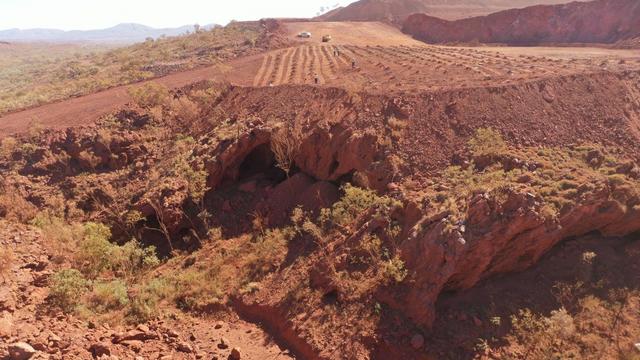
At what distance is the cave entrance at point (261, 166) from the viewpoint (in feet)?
81.5

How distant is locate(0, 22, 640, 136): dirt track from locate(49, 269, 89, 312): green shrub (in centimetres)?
1680

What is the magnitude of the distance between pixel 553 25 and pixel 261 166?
33.7 metres

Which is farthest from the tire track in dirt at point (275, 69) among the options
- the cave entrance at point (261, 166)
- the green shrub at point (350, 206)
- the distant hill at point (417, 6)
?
the distant hill at point (417, 6)

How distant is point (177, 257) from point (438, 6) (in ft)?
213

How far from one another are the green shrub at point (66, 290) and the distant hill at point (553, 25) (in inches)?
1670

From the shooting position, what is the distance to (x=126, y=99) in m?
31.8

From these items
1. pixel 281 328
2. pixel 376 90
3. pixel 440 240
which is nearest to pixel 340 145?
pixel 376 90

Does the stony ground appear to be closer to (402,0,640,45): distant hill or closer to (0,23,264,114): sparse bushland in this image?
(0,23,264,114): sparse bushland

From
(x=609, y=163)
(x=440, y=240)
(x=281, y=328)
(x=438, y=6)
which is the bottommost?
(x=281, y=328)

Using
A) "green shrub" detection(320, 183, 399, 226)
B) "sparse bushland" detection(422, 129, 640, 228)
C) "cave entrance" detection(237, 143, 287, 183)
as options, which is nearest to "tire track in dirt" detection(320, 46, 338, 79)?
"cave entrance" detection(237, 143, 287, 183)

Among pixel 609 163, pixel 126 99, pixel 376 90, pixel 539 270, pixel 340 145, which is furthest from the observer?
pixel 126 99

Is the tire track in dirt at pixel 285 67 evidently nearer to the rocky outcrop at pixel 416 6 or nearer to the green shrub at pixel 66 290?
the green shrub at pixel 66 290

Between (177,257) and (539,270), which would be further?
(177,257)

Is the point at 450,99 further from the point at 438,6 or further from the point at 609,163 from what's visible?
the point at 438,6
